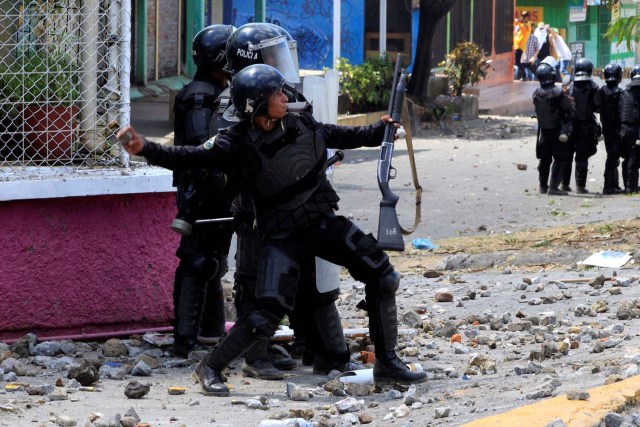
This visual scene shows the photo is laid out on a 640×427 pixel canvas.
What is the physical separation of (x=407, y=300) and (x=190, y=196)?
8.23 feet

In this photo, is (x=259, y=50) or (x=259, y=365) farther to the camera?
(x=259, y=365)

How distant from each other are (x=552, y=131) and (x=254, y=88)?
10.3 metres

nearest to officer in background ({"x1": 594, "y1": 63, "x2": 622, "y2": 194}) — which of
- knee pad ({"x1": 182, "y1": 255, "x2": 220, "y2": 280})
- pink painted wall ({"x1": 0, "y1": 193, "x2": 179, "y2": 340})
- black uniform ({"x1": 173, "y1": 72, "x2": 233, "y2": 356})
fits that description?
pink painted wall ({"x1": 0, "y1": 193, "x2": 179, "y2": 340})

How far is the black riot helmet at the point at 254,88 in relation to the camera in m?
5.79

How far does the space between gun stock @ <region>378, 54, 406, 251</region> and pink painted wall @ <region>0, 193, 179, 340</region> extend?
6.12 ft

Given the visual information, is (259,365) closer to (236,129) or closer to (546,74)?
(236,129)

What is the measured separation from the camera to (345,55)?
1093 inches

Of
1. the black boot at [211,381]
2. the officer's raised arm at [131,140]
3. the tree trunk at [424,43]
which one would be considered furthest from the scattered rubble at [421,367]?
the tree trunk at [424,43]

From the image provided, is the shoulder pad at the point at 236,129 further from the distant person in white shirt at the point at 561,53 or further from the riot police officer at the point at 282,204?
the distant person in white shirt at the point at 561,53

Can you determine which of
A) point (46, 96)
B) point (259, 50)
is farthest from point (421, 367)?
point (46, 96)

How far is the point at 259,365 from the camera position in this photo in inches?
257

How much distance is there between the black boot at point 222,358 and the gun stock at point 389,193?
757 millimetres

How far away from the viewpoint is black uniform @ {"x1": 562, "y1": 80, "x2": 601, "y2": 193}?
1552 cm

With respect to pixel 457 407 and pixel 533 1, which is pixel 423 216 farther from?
pixel 533 1
